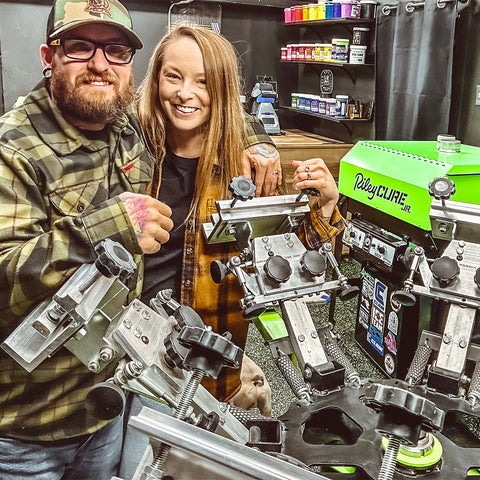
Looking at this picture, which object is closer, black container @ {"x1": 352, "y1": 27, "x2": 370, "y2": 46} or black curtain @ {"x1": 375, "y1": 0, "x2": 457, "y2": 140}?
black curtain @ {"x1": 375, "y1": 0, "x2": 457, "y2": 140}

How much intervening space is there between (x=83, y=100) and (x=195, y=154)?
361mm

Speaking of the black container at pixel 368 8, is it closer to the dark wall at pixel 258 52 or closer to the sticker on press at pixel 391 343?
the dark wall at pixel 258 52

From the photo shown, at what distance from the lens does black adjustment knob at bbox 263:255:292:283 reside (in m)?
0.93

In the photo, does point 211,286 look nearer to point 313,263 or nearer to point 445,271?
point 313,263

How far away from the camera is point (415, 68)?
10.3ft

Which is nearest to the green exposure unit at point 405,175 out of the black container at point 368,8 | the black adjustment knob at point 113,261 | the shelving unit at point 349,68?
the black adjustment knob at point 113,261

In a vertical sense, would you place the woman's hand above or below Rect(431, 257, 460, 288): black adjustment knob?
above

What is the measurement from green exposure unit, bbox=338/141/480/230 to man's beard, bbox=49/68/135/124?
1202mm

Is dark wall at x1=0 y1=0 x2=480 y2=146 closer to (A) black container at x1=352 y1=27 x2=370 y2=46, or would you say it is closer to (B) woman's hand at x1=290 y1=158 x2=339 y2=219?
(A) black container at x1=352 y1=27 x2=370 y2=46

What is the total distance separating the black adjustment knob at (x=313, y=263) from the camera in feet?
3.12

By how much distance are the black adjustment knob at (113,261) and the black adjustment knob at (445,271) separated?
1.71ft

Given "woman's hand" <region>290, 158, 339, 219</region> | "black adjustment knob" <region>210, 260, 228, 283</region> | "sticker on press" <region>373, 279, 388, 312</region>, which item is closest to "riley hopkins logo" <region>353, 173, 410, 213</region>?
"sticker on press" <region>373, 279, 388, 312</region>

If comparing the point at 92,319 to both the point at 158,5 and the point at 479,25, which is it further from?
the point at 158,5

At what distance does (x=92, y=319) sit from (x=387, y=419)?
0.47 m
